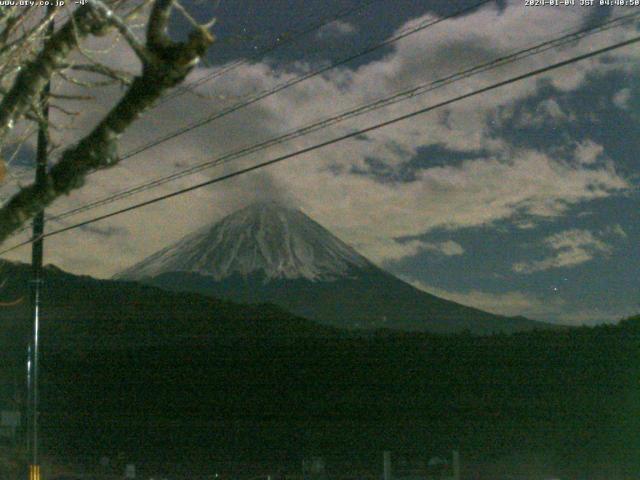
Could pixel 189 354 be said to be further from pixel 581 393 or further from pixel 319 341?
pixel 581 393

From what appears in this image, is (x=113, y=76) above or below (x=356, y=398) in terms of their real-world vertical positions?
above

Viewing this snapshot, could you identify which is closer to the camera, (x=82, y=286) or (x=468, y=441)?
(x=468, y=441)

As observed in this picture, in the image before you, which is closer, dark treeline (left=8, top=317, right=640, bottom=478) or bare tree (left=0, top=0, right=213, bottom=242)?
bare tree (left=0, top=0, right=213, bottom=242)

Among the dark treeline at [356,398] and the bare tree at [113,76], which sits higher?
the bare tree at [113,76]

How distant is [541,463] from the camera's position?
22375 mm

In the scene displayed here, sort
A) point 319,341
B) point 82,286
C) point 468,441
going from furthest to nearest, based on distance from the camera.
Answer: point 82,286 → point 319,341 → point 468,441

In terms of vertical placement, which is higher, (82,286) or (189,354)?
(82,286)

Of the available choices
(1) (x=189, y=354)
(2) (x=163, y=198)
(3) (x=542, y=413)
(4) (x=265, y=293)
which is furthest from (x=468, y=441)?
(4) (x=265, y=293)

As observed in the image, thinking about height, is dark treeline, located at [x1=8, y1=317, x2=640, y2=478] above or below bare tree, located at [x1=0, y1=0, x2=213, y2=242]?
below

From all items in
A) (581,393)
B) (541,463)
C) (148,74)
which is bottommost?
(541,463)

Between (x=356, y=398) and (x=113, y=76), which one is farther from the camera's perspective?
(x=356, y=398)

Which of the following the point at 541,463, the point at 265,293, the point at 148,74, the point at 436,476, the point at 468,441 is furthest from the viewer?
the point at 265,293

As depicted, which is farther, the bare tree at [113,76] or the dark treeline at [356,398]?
the dark treeline at [356,398]

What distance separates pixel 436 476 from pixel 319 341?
11.8m
